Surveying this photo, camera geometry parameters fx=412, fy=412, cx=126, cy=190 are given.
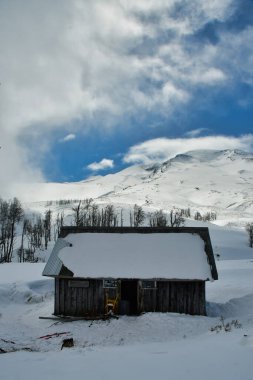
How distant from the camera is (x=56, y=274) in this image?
75.3ft

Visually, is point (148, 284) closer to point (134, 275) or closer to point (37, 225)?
point (134, 275)

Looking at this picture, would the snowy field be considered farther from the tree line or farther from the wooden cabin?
the tree line

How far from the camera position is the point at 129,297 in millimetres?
25875

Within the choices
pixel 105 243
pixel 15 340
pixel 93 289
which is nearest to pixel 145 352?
pixel 15 340

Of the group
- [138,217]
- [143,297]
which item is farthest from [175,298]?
[138,217]

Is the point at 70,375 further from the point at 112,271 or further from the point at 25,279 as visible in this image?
the point at 25,279

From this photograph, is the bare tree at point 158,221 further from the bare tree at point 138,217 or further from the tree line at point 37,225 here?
the bare tree at point 138,217

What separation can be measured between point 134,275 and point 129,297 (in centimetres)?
388

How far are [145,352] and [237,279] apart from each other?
2273cm

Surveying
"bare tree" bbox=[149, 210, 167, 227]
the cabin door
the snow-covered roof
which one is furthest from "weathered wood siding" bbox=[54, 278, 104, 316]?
"bare tree" bbox=[149, 210, 167, 227]

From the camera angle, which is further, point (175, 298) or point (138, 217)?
point (138, 217)

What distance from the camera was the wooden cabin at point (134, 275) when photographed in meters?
22.5

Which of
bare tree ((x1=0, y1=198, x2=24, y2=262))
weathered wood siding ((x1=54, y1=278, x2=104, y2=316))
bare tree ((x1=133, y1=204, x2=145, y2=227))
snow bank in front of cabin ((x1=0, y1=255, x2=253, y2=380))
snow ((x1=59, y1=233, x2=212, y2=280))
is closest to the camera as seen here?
snow bank in front of cabin ((x1=0, y1=255, x2=253, y2=380))

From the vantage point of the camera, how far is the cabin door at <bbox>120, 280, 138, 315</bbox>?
2291 cm
